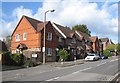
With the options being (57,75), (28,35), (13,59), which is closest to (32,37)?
(28,35)

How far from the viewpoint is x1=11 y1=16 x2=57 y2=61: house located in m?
45.4

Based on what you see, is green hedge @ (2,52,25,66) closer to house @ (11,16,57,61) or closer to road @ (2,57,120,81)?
road @ (2,57,120,81)

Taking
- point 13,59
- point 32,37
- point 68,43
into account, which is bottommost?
point 13,59

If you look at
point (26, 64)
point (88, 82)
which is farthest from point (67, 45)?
point (88, 82)

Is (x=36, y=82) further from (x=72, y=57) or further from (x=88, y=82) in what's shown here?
(x=72, y=57)

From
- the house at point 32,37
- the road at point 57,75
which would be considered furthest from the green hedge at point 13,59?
the house at point 32,37

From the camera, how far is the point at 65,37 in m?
57.8

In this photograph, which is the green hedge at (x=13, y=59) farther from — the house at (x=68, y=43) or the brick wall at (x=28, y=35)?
the house at (x=68, y=43)

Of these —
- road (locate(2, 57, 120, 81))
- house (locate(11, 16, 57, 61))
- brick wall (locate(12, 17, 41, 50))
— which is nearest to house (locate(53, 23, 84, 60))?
house (locate(11, 16, 57, 61))

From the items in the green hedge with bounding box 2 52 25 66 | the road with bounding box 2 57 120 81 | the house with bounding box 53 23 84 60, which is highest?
the house with bounding box 53 23 84 60

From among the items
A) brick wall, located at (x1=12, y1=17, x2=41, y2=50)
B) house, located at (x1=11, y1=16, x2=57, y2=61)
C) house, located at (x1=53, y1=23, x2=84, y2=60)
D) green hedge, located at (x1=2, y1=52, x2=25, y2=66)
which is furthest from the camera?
house, located at (x1=53, y1=23, x2=84, y2=60)

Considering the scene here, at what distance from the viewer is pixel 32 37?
46844mm

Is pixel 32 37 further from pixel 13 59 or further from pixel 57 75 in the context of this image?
pixel 57 75

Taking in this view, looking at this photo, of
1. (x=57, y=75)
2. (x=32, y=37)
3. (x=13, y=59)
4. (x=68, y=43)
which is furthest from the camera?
(x=68, y=43)
